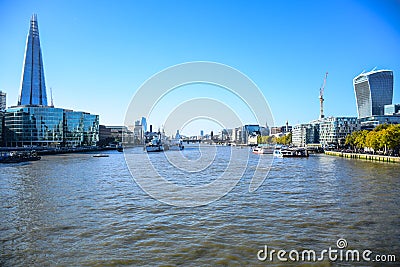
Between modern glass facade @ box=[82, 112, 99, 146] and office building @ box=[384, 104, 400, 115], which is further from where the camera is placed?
office building @ box=[384, 104, 400, 115]

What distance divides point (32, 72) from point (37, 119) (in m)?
16.3

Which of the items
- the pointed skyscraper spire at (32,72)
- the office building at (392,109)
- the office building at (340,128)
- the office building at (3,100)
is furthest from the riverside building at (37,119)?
the office building at (392,109)

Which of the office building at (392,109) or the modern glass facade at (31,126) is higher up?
the office building at (392,109)

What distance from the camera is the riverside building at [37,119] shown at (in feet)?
227

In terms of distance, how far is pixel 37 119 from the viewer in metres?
70.9

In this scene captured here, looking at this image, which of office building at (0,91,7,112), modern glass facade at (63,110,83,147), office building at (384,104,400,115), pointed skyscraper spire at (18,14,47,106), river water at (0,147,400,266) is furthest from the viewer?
office building at (384,104,400,115)

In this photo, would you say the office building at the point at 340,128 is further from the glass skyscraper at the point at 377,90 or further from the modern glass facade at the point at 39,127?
the modern glass facade at the point at 39,127

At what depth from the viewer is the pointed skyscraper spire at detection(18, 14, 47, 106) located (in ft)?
257

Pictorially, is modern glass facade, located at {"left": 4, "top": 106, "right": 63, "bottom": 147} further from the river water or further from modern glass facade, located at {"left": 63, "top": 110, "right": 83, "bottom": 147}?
the river water

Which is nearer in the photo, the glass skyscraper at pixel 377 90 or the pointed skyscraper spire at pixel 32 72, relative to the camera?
the pointed skyscraper spire at pixel 32 72

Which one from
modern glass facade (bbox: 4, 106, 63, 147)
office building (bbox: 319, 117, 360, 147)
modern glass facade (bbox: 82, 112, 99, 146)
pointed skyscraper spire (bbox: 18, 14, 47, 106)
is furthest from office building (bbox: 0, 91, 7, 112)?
office building (bbox: 319, 117, 360, 147)

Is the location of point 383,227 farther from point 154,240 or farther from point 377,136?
point 377,136

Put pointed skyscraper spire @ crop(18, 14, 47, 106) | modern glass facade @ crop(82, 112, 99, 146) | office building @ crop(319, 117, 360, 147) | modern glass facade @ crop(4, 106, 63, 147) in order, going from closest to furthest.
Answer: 1. modern glass facade @ crop(4, 106, 63, 147)
2. pointed skyscraper spire @ crop(18, 14, 47, 106)
3. modern glass facade @ crop(82, 112, 99, 146)
4. office building @ crop(319, 117, 360, 147)

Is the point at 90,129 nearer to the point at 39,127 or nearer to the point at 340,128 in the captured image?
the point at 39,127
